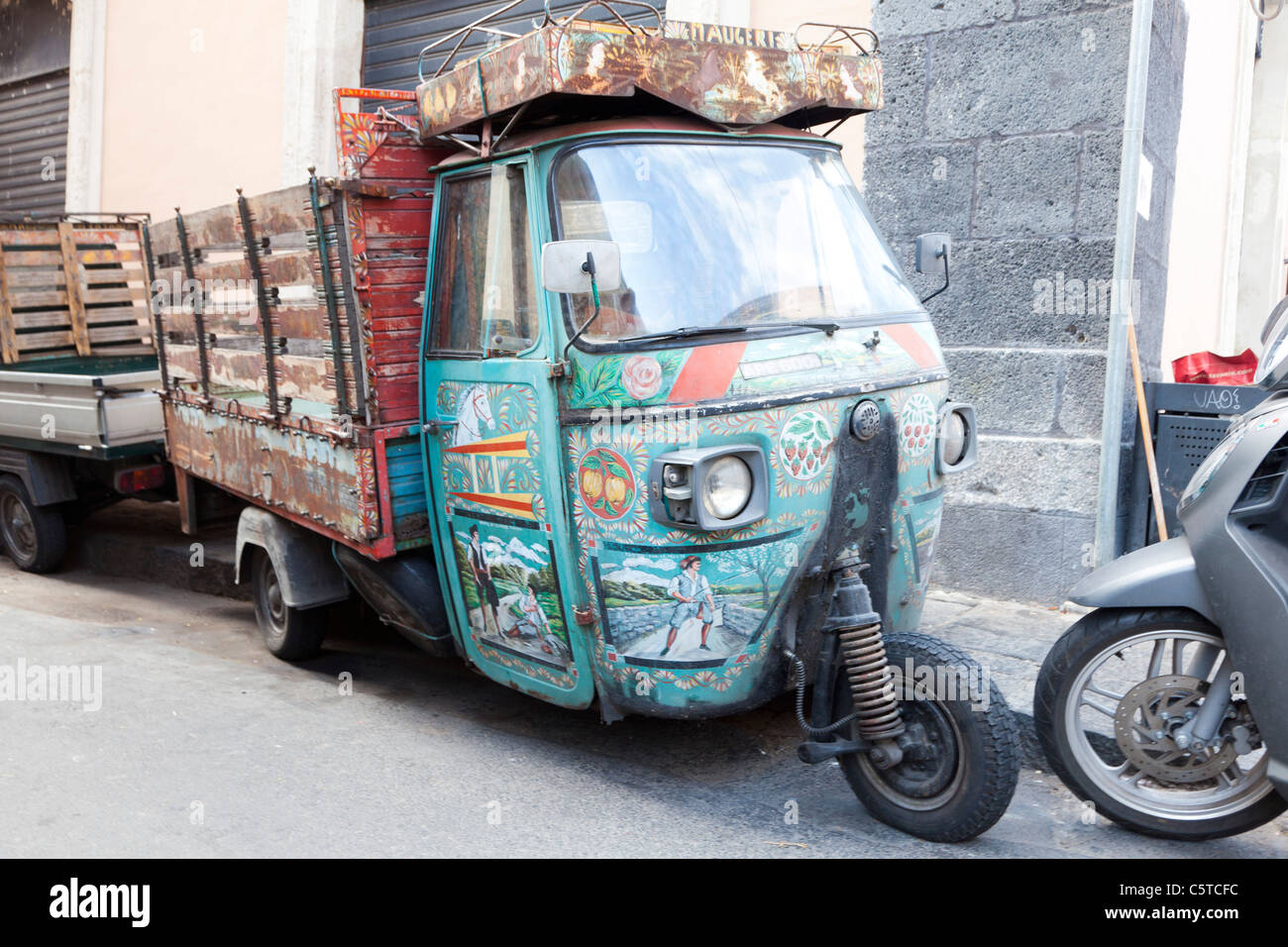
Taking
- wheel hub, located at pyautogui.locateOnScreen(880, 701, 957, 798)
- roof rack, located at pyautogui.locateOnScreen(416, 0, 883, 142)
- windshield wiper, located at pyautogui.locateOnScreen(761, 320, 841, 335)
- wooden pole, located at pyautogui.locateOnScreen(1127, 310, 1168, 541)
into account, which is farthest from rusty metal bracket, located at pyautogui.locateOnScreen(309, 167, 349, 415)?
wooden pole, located at pyautogui.locateOnScreen(1127, 310, 1168, 541)

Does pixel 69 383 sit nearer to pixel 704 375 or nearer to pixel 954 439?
pixel 704 375

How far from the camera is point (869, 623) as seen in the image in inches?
136

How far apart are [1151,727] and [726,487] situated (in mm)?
1404

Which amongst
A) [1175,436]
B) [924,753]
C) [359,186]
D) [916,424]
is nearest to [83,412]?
[359,186]

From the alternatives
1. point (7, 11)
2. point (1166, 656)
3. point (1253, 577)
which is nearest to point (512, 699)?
point (1166, 656)

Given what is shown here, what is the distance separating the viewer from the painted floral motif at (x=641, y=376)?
11.8 ft

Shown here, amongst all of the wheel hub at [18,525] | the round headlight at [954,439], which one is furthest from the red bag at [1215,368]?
the wheel hub at [18,525]

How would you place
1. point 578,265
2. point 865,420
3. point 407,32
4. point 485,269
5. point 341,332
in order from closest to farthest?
point 578,265 < point 865,420 < point 485,269 < point 341,332 < point 407,32

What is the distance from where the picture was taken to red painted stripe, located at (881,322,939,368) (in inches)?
159

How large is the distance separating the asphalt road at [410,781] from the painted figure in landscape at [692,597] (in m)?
0.64

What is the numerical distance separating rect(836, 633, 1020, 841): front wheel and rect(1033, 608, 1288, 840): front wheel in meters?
0.26

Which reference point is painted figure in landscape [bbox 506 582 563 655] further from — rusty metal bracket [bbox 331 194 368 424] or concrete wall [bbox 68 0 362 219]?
concrete wall [bbox 68 0 362 219]

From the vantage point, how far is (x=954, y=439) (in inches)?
169
